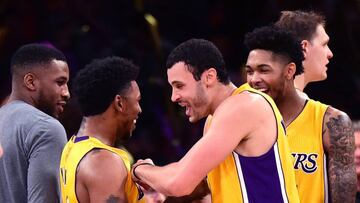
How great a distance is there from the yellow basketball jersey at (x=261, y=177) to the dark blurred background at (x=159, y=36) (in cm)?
329

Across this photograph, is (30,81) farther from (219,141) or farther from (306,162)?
(306,162)

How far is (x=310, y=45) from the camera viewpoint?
432 centimetres

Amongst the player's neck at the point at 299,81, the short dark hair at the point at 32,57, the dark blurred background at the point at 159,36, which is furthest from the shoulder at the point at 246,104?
the dark blurred background at the point at 159,36

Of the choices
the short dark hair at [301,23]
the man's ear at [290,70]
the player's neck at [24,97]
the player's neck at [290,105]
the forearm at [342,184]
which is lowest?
the forearm at [342,184]

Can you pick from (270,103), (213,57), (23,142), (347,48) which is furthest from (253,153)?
(347,48)

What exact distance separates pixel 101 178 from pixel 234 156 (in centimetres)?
59

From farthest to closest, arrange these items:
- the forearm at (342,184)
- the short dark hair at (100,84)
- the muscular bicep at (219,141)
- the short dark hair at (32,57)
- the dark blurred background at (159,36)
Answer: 1. the dark blurred background at (159,36)
2. the short dark hair at (32,57)
3. the forearm at (342,184)
4. the short dark hair at (100,84)
5. the muscular bicep at (219,141)

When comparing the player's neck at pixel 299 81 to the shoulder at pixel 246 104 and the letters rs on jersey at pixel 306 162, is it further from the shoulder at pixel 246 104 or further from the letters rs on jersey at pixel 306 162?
the shoulder at pixel 246 104

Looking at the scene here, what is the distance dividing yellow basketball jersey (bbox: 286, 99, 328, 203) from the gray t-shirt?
1176mm

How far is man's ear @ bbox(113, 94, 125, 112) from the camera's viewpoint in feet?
11.9

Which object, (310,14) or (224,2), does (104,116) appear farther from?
(224,2)

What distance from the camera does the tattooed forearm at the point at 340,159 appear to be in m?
3.86

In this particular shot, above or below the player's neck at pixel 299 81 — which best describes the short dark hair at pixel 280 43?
above

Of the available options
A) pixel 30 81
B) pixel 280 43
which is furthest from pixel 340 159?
pixel 30 81
